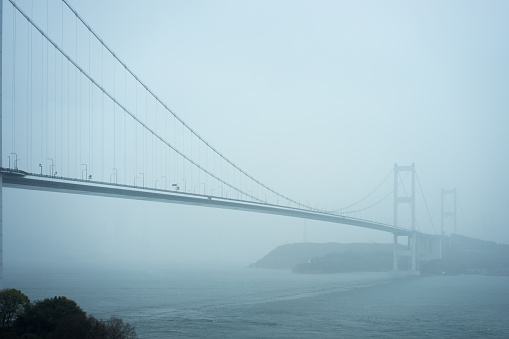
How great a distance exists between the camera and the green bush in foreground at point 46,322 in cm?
1030

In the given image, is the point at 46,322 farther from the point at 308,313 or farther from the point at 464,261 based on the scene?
the point at 464,261

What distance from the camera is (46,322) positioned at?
10.8 metres

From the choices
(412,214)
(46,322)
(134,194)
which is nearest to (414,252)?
(412,214)

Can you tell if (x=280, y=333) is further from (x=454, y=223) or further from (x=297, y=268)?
(x=454, y=223)

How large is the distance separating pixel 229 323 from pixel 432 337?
6.25 meters

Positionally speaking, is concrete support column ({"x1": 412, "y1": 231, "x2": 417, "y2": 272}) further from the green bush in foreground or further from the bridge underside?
the green bush in foreground

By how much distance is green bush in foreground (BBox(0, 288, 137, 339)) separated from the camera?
10305 mm

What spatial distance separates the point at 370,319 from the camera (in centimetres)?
2036

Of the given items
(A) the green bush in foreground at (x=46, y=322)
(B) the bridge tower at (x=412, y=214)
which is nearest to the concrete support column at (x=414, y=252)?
(B) the bridge tower at (x=412, y=214)

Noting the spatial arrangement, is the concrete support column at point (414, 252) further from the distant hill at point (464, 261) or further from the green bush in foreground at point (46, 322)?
the green bush in foreground at point (46, 322)

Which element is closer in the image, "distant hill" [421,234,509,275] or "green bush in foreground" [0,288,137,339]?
"green bush in foreground" [0,288,137,339]

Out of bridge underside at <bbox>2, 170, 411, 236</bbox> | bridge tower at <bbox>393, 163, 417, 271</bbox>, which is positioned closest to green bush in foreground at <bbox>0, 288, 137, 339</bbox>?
bridge underside at <bbox>2, 170, 411, 236</bbox>

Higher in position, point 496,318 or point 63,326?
point 63,326

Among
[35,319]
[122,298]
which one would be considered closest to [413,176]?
[122,298]
